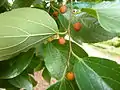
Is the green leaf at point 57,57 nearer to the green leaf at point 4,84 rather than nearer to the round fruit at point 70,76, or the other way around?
the round fruit at point 70,76

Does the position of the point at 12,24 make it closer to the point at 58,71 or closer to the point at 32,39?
the point at 32,39

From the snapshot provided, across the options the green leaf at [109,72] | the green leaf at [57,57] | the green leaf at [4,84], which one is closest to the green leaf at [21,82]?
the green leaf at [4,84]

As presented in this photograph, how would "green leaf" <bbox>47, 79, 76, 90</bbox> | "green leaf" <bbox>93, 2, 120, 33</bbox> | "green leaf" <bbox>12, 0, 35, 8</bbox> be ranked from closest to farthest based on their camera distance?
"green leaf" <bbox>93, 2, 120, 33</bbox> < "green leaf" <bbox>47, 79, 76, 90</bbox> < "green leaf" <bbox>12, 0, 35, 8</bbox>

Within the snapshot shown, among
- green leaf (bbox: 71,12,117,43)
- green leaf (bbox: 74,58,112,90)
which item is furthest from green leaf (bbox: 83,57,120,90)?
green leaf (bbox: 71,12,117,43)

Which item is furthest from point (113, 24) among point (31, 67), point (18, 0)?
point (31, 67)

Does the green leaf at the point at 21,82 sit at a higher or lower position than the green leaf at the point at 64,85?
lower

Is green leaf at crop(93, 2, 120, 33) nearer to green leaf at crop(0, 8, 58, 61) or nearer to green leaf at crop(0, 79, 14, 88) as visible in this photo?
green leaf at crop(0, 8, 58, 61)

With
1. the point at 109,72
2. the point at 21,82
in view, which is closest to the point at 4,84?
the point at 21,82
